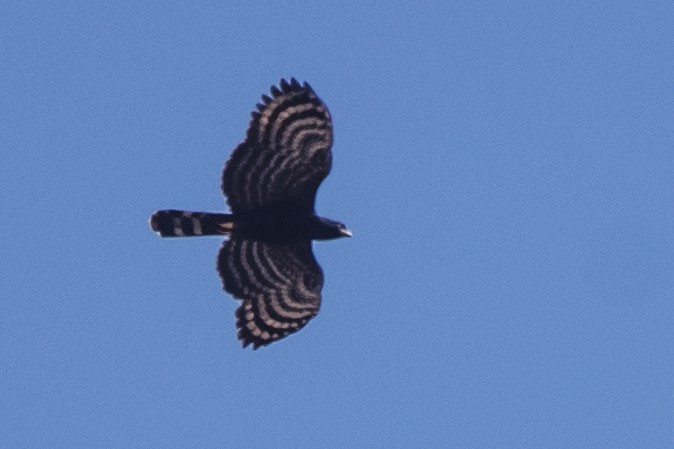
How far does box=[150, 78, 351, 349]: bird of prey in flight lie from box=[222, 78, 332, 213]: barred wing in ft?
0.05

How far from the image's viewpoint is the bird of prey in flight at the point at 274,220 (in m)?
34.6

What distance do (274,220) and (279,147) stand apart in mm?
1346

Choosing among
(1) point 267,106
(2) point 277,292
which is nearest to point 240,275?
(2) point 277,292

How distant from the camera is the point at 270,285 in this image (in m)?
36.1

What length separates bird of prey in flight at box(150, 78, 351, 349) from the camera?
34625mm

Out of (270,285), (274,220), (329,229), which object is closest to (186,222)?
(274,220)

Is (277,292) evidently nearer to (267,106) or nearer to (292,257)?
(292,257)

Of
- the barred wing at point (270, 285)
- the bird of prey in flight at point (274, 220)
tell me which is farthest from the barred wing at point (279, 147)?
the barred wing at point (270, 285)

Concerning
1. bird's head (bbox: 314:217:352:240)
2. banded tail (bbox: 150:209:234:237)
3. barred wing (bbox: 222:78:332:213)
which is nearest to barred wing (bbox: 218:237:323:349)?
bird's head (bbox: 314:217:352:240)

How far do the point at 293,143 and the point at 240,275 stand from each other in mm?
2463

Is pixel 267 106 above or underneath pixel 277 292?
above

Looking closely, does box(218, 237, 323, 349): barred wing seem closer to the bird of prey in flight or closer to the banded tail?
the bird of prey in flight

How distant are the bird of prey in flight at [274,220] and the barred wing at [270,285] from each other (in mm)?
16

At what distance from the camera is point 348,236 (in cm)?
3597
